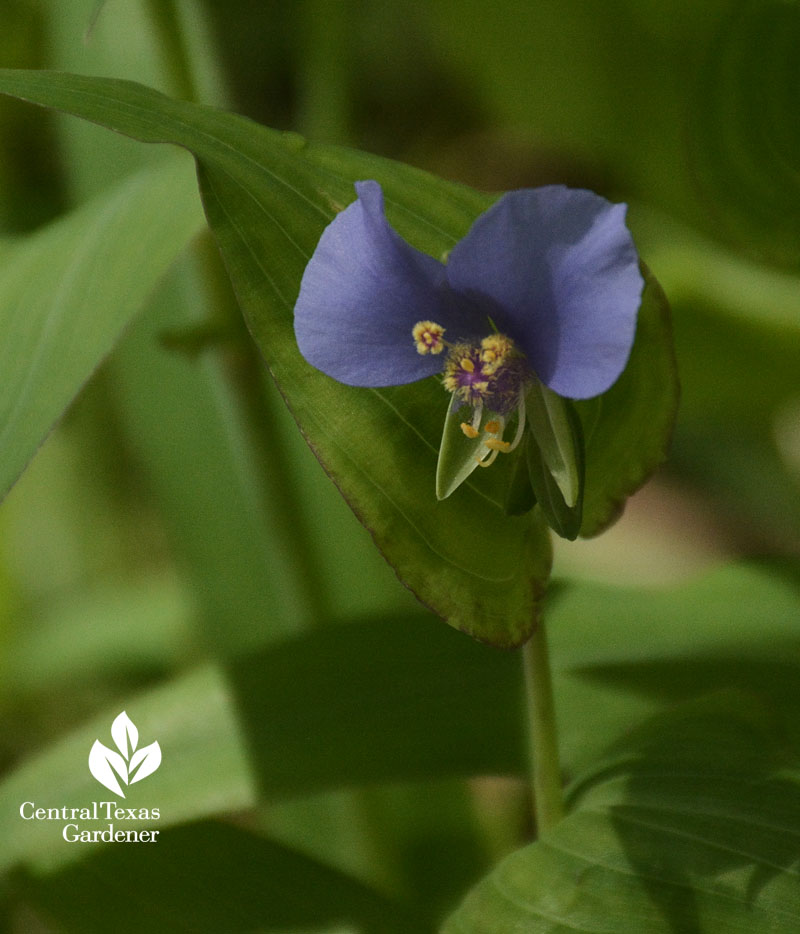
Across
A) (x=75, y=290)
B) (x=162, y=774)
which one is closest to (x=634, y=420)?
(x=75, y=290)

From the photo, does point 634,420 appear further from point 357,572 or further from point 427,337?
point 357,572

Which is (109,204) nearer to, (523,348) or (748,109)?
(523,348)

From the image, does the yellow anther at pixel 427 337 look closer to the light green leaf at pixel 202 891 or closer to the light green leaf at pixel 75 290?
the light green leaf at pixel 75 290

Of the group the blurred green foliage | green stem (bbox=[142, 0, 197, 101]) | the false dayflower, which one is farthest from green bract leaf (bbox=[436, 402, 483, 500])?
green stem (bbox=[142, 0, 197, 101])

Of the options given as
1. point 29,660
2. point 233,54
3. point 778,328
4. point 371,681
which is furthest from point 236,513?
point 233,54

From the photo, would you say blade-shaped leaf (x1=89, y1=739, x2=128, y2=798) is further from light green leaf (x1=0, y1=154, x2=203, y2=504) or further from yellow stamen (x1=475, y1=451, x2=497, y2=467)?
yellow stamen (x1=475, y1=451, x2=497, y2=467)
